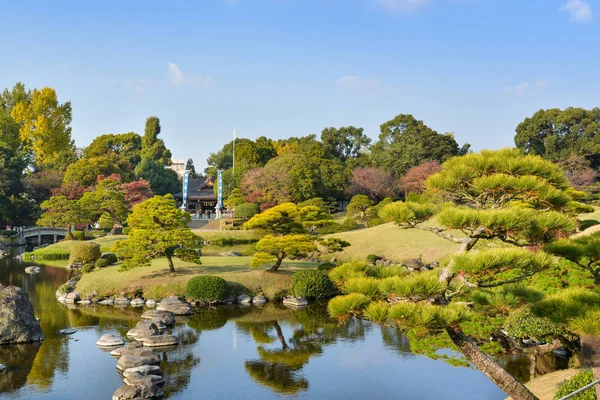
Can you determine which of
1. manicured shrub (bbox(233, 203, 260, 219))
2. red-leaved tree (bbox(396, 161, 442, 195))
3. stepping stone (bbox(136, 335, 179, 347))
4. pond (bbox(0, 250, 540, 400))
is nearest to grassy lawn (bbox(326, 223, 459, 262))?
pond (bbox(0, 250, 540, 400))

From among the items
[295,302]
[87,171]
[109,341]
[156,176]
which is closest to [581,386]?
[109,341]

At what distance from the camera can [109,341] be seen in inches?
587

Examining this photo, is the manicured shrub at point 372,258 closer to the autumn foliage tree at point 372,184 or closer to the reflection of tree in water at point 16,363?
the reflection of tree in water at point 16,363

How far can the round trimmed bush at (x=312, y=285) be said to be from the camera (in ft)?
67.3

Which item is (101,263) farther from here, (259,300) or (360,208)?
(360,208)

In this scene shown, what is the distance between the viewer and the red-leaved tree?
50.1 metres

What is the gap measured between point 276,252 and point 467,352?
14.6m

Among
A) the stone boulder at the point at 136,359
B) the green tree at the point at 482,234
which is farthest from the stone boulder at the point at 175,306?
the green tree at the point at 482,234

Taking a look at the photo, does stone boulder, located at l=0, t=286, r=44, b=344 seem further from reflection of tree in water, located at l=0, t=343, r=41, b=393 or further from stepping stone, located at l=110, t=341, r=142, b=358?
stepping stone, located at l=110, t=341, r=142, b=358

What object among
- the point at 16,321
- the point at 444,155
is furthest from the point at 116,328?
the point at 444,155

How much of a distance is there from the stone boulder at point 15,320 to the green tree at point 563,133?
159 ft

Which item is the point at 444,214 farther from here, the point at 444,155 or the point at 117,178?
the point at 444,155

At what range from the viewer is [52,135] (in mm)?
58469

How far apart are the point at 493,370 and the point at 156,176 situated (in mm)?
56187
